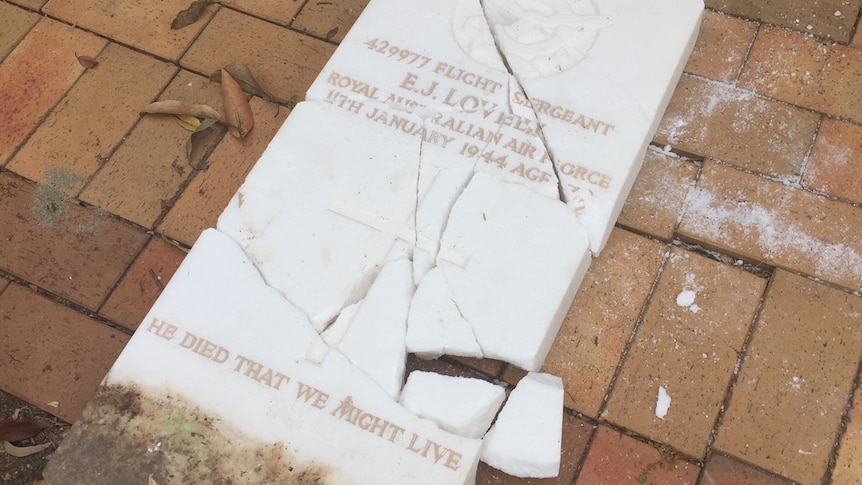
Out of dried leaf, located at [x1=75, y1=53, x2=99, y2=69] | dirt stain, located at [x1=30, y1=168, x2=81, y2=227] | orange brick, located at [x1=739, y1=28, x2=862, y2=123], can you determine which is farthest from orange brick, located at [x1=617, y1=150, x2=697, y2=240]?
dried leaf, located at [x1=75, y1=53, x2=99, y2=69]

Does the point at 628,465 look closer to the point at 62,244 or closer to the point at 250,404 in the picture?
the point at 250,404

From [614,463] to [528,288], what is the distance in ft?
1.68

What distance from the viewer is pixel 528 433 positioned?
2111 millimetres

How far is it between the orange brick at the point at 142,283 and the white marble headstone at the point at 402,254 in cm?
28

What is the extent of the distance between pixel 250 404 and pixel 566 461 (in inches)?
33.0

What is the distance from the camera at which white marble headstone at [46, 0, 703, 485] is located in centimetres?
208

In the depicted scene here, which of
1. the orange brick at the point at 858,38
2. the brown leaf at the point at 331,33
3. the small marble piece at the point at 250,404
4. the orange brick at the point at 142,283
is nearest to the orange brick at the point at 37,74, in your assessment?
the orange brick at the point at 142,283

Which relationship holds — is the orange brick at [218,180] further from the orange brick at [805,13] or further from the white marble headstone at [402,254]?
the orange brick at [805,13]

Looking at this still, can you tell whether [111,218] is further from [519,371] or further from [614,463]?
[614,463]

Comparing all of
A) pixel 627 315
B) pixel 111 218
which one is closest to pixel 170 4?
pixel 111 218

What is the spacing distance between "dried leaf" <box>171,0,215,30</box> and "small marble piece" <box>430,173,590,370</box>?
1359mm

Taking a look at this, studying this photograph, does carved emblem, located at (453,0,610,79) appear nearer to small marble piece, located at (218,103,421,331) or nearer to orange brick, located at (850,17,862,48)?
small marble piece, located at (218,103,421,331)

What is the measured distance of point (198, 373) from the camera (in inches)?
85.4

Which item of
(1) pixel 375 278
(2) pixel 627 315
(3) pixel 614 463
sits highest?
(1) pixel 375 278
